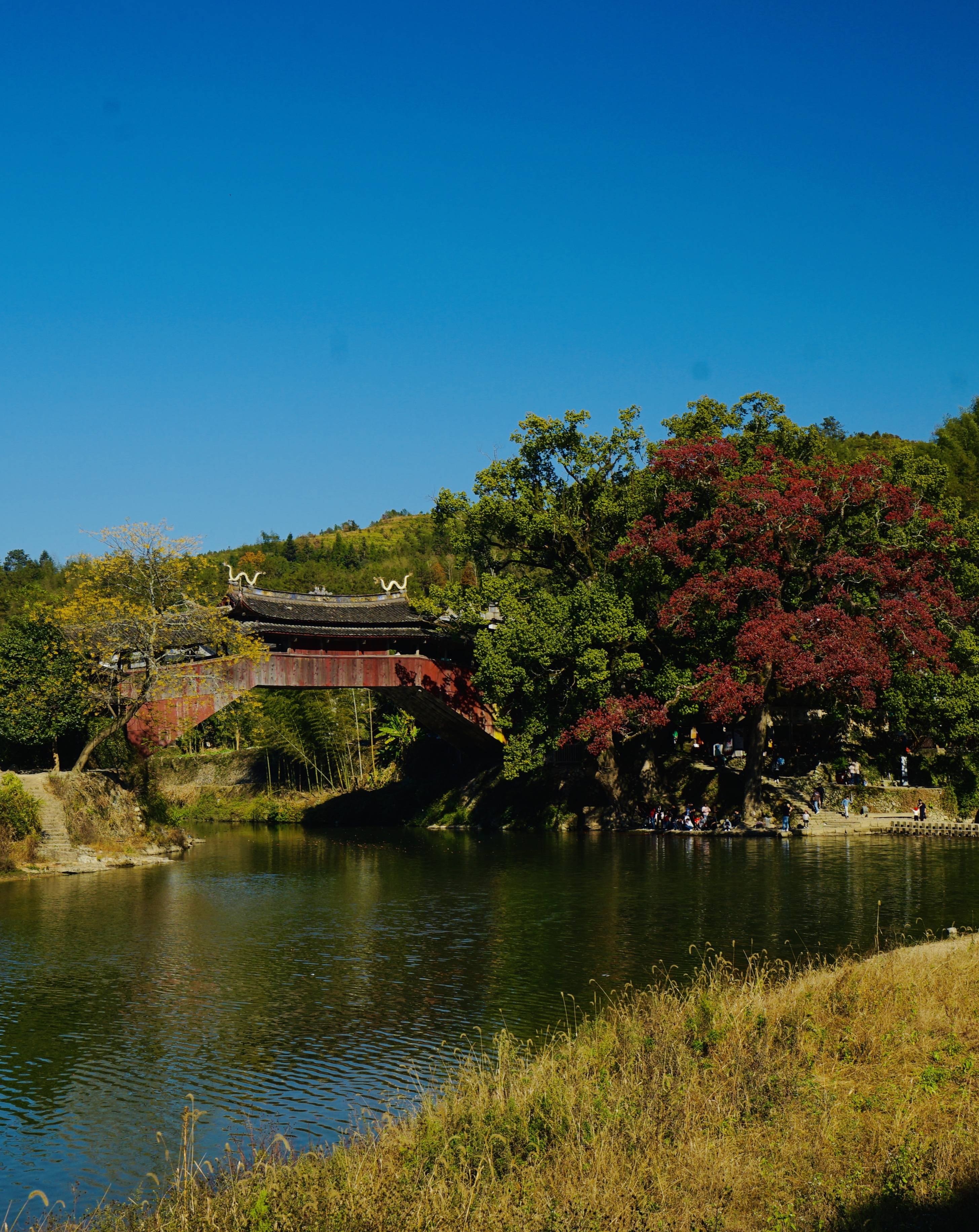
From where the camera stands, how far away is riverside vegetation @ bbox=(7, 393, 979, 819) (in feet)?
115

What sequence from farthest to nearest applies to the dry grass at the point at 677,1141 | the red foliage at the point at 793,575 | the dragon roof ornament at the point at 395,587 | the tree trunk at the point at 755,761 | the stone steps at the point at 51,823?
the dragon roof ornament at the point at 395,587 < the tree trunk at the point at 755,761 < the red foliage at the point at 793,575 < the stone steps at the point at 51,823 < the dry grass at the point at 677,1141

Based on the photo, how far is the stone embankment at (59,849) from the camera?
3125 cm

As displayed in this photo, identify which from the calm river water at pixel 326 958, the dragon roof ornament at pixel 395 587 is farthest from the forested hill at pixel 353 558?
the calm river water at pixel 326 958

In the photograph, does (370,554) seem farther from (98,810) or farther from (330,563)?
(98,810)

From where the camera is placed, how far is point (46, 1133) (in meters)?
11.1

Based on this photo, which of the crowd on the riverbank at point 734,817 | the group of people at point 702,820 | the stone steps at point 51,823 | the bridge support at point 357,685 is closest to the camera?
the stone steps at point 51,823

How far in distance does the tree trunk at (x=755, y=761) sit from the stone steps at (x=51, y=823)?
21823mm

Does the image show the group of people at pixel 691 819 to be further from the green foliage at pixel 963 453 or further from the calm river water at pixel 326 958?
the green foliage at pixel 963 453

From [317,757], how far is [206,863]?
25.9m

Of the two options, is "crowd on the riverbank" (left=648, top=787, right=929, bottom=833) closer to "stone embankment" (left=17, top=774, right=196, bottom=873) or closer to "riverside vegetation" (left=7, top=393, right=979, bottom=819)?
"riverside vegetation" (left=7, top=393, right=979, bottom=819)

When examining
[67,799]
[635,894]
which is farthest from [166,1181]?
[67,799]

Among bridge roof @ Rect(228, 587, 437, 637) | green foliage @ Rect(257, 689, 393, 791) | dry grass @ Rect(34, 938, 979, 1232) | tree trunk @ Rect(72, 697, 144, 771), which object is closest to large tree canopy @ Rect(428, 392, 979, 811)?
bridge roof @ Rect(228, 587, 437, 637)

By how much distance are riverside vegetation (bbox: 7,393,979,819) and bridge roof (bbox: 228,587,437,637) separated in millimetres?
1945

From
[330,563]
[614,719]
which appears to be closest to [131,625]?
[614,719]
